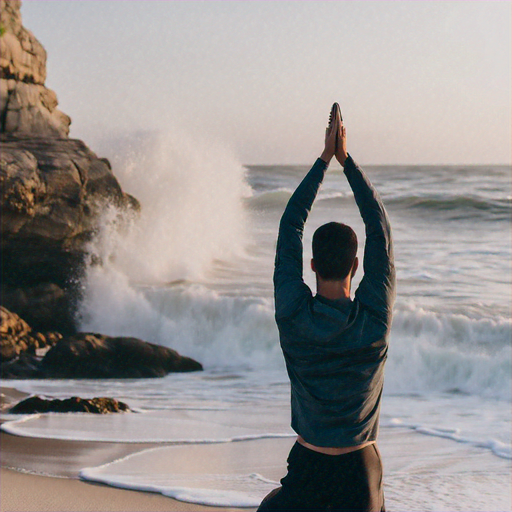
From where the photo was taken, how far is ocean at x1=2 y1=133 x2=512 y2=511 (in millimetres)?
6738

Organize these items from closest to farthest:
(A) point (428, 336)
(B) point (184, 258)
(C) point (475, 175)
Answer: (A) point (428, 336) → (B) point (184, 258) → (C) point (475, 175)

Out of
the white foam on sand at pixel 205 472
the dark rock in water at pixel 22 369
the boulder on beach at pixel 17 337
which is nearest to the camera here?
the white foam on sand at pixel 205 472

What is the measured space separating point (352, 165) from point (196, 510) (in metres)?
3.56

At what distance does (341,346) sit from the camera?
252 centimetres

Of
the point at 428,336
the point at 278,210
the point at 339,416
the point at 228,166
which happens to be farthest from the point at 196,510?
the point at 278,210

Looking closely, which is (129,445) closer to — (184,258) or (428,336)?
(428,336)

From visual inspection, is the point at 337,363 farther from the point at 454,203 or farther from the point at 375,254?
the point at 454,203

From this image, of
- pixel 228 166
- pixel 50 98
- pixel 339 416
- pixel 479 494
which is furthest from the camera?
pixel 228 166

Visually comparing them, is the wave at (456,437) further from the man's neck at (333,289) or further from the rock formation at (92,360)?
the man's neck at (333,289)

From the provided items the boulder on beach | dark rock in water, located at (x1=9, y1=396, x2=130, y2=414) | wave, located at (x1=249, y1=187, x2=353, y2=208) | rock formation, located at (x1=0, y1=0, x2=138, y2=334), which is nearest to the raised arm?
dark rock in water, located at (x1=9, y1=396, x2=130, y2=414)

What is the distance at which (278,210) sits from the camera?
110ft

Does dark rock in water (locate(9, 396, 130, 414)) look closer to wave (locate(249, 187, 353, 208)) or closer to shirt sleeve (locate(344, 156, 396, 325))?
shirt sleeve (locate(344, 156, 396, 325))

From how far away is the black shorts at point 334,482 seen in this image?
2533 millimetres

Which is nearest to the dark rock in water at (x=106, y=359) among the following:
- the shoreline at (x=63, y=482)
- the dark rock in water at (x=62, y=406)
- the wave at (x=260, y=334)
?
the wave at (x=260, y=334)
